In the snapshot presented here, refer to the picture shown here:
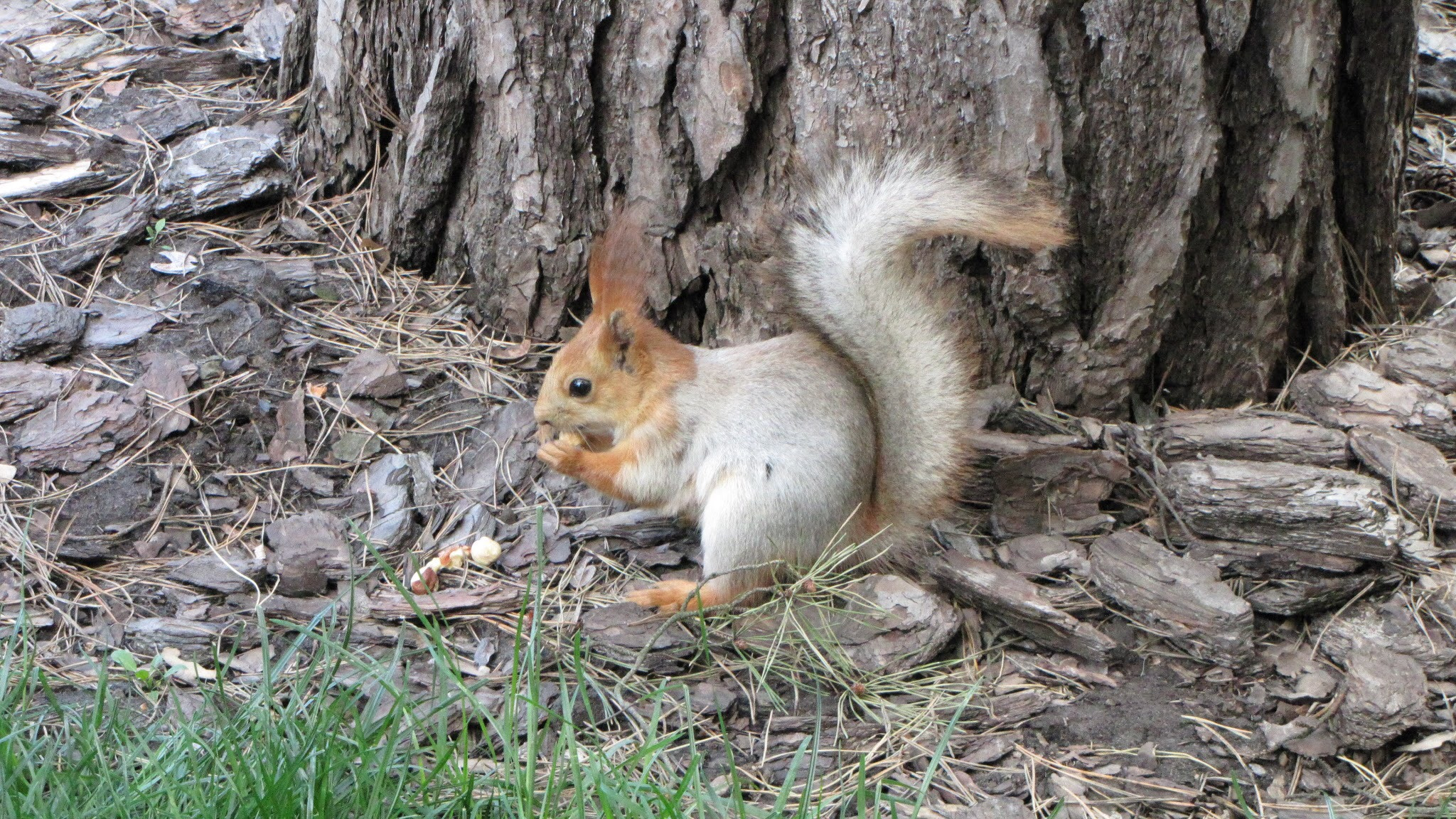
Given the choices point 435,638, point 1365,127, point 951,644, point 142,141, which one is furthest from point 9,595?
point 1365,127

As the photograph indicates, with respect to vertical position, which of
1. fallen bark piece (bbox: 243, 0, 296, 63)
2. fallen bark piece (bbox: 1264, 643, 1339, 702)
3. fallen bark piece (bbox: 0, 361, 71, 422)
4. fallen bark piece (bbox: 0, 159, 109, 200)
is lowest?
fallen bark piece (bbox: 1264, 643, 1339, 702)

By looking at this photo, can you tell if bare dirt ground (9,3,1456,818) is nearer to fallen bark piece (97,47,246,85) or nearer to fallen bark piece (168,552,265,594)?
fallen bark piece (168,552,265,594)

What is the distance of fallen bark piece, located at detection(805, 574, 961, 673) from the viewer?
82.6 inches

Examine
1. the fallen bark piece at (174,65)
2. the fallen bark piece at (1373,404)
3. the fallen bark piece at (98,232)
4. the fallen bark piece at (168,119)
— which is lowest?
the fallen bark piece at (1373,404)

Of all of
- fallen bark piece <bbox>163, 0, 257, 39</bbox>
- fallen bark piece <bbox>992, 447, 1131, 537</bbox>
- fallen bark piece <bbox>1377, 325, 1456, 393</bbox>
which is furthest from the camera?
fallen bark piece <bbox>163, 0, 257, 39</bbox>

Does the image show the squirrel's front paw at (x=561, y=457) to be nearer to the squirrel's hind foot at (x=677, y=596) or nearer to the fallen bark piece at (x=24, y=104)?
the squirrel's hind foot at (x=677, y=596)

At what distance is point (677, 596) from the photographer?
2.24m

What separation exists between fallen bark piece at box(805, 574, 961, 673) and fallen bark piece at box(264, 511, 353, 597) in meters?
0.90

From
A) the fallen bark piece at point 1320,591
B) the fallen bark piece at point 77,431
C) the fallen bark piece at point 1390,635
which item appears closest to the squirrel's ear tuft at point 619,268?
the fallen bark piece at point 77,431

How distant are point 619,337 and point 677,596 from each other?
52 centimetres

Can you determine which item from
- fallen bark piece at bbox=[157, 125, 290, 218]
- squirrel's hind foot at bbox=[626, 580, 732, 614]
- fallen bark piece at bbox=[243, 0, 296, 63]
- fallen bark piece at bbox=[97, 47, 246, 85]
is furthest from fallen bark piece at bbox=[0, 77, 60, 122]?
squirrel's hind foot at bbox=[626, 580, 732, 614]

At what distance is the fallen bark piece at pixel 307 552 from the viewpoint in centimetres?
223

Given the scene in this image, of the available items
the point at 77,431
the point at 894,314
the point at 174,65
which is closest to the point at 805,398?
the point at 894,314

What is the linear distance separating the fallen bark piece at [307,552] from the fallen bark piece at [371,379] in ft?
1.13
